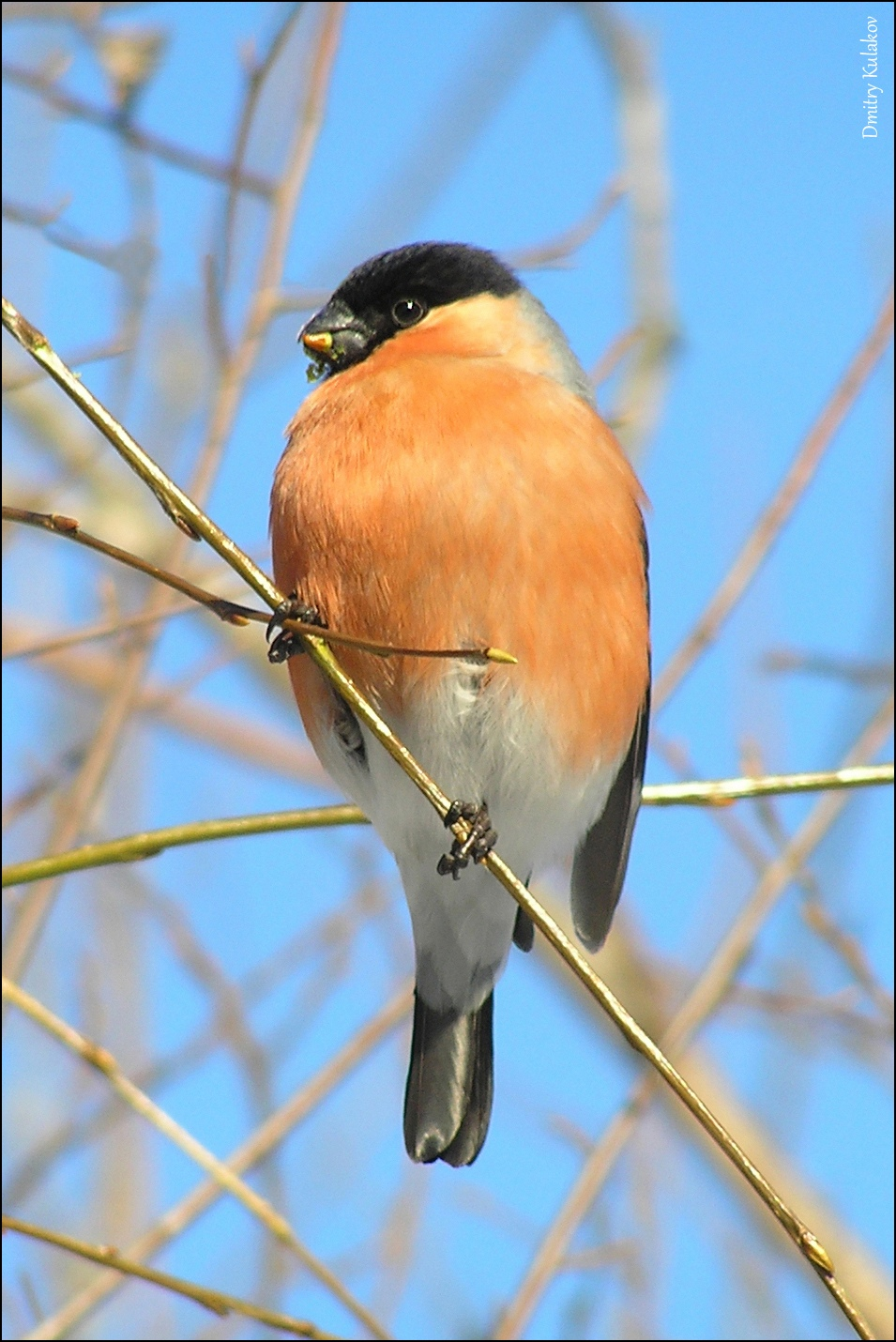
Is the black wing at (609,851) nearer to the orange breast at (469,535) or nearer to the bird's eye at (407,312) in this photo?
the orange breast at (469,535)

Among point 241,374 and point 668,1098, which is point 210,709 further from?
point 241,374

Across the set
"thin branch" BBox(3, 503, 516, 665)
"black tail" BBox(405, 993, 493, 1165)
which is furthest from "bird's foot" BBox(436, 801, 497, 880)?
"thin branch" BBox(3, 503, 516, 665)

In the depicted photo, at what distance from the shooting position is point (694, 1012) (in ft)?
9.34

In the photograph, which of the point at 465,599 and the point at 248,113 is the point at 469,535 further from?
the point at 248,113

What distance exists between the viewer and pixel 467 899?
3.06m

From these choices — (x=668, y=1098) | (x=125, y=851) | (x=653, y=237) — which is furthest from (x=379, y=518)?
(x=668, y=1098)

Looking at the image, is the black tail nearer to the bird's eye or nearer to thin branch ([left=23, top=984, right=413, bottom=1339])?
thin branch ([left=23, top=984, right=413, bottom=1339])

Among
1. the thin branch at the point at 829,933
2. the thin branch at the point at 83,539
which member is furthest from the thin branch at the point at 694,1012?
the thin branch at the point at 83,539

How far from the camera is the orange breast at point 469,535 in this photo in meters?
2.48

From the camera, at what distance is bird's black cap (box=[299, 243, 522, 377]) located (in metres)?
3.02

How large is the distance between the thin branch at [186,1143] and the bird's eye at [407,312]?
4.88 ft

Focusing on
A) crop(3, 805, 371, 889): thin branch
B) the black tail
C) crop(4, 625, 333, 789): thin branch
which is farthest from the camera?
crop(4, 625, 333, 789): thin branch

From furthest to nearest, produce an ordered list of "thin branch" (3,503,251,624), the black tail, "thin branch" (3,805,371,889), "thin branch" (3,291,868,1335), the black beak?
the black beak, the black tail, "thin branch" (3,805,371,889), "thin branch" (3,291,868,1335), "thin branch" (3,503,251,624)

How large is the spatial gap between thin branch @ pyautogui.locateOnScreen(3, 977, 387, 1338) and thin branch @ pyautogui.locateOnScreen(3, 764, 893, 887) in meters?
0.24
